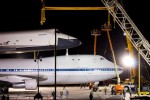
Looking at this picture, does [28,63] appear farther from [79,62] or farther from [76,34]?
[76,34]

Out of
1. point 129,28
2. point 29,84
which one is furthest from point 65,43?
point 129,28

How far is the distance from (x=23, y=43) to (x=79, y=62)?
1085 centimetres

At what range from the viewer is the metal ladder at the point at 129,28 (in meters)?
42.8

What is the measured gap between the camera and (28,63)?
47.1m

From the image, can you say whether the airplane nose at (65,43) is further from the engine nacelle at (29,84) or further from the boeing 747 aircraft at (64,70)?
the engine nacelle at (29,84)

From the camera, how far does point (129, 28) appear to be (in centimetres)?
4447

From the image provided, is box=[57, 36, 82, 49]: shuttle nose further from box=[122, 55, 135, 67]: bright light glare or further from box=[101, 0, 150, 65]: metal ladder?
box=[122, 55, 135, 67]: bright light glare

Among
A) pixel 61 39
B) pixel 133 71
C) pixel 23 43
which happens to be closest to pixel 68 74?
pixel 61 39

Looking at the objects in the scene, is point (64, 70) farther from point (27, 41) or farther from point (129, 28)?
point (129, 28)

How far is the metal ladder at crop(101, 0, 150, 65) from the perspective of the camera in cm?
4275

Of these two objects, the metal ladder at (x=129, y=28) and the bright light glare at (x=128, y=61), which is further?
the bright light glare at (x=128, y=61)

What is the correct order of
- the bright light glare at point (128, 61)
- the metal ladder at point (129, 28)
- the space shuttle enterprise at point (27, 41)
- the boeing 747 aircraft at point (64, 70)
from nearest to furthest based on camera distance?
1. the space shuttle enterprise at point (27, 41)
2. the metal ladder at point (129, 28)
3. the bright light glare at point (128, 61)
4. the boeing 747 aircraft at point (64, 70)

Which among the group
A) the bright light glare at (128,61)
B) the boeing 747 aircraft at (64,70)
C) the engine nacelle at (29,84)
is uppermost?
the bright light glare at (128,61)

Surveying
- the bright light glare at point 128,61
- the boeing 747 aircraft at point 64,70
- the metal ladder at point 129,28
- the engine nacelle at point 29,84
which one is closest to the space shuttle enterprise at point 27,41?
the boeing 747 aircraft at point 64,70
